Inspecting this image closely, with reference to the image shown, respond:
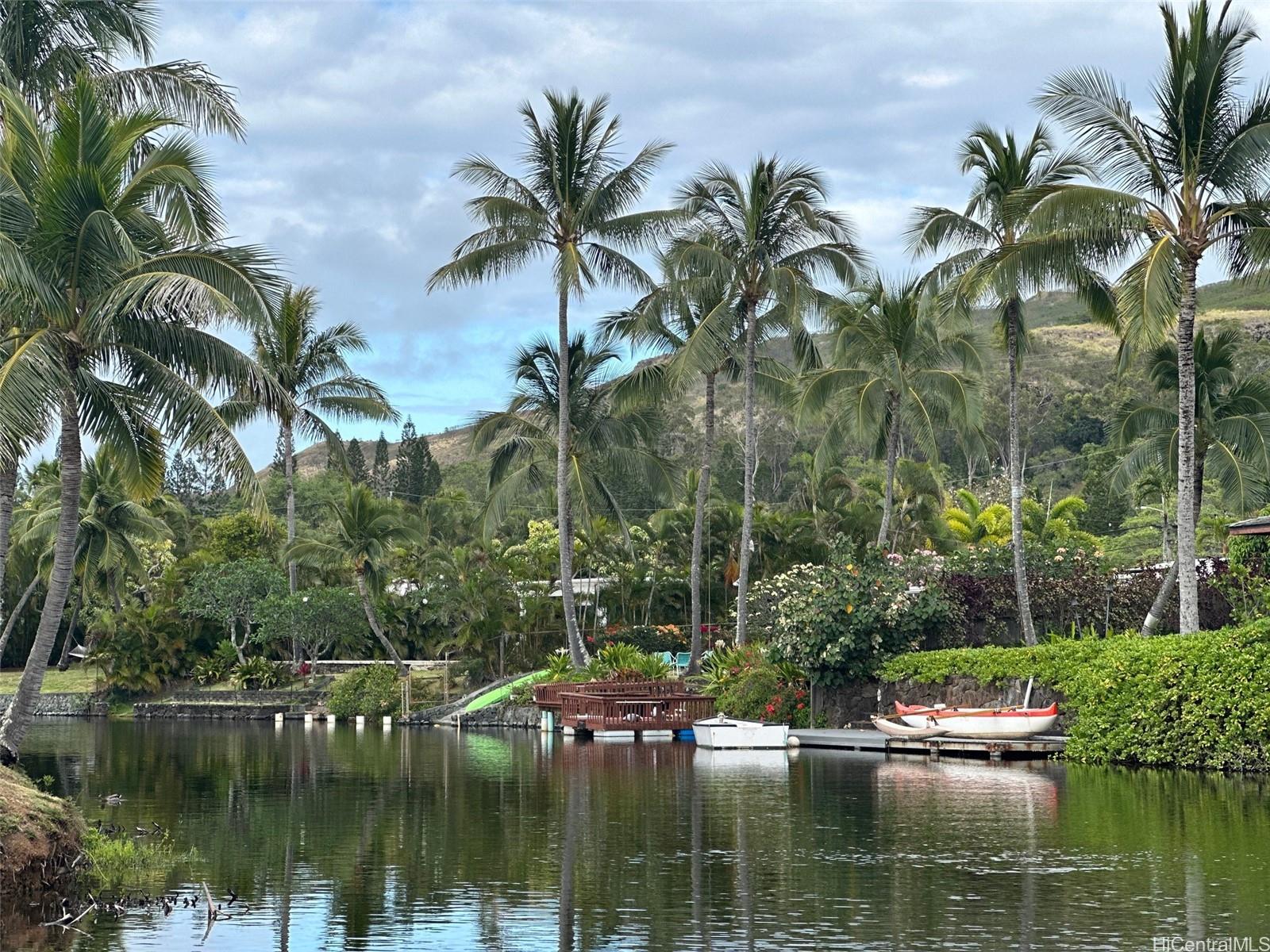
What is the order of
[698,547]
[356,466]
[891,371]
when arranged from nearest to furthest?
1. [891,371]
2. [698,547]
3. [356,466]

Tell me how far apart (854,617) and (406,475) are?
66.7 metres

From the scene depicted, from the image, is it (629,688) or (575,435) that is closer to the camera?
(629,688)

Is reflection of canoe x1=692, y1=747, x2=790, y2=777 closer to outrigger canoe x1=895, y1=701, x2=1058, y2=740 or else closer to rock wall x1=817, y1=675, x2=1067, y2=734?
outrigger canoe x1=895, y1=701, x2=1058, y2=740

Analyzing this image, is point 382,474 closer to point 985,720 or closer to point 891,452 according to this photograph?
point 891,452

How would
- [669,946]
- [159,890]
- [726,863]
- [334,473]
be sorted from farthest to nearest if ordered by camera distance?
[334,473] → [726,863] → [159,890] → [669,946]


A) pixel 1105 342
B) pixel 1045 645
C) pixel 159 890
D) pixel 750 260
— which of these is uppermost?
pixel 1105 342

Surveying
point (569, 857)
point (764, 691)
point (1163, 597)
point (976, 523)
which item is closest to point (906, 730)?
point (764, 691)

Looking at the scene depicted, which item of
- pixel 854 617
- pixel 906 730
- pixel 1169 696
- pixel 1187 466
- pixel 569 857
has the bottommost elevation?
pixel 569 857

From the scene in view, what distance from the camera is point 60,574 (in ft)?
62.6

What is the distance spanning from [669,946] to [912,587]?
26.2m

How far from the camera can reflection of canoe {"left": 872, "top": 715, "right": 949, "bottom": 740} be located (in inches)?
1232

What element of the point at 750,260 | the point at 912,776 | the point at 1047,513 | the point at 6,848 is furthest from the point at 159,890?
the point at 1047,513

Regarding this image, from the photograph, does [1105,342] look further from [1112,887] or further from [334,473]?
[1112,887]

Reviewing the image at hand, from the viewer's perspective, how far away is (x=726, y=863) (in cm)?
1577
